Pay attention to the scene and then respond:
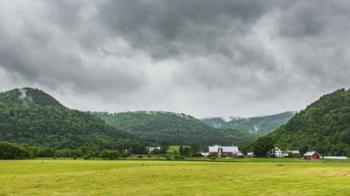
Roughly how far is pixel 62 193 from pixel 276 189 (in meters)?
19.8

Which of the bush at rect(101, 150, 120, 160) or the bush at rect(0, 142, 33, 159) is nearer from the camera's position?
the bush at rect(101, 150, 120, 160)

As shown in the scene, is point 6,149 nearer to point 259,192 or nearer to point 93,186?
point 93,186

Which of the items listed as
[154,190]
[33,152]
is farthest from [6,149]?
[154,190]

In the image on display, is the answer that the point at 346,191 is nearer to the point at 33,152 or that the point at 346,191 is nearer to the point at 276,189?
the point at 276,189

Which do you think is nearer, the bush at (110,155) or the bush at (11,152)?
the bush at (110,155)

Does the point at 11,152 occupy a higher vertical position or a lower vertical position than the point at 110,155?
higher

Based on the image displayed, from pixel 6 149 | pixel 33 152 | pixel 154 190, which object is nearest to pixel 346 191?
pixel 154 190

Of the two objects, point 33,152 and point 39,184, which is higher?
point 33,152

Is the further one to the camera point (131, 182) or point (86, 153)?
point (86, 153)

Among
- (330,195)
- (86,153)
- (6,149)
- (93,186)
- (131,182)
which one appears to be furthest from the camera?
(86,153)

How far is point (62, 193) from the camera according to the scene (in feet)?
159

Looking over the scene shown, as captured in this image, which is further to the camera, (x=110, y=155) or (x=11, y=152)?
(x=11, y=152)

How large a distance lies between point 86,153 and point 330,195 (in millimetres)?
151901

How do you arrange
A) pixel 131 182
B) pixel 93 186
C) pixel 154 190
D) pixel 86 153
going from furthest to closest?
pixel 86 153, pixel 131 182, pixel 93 186, pixel 154 190
